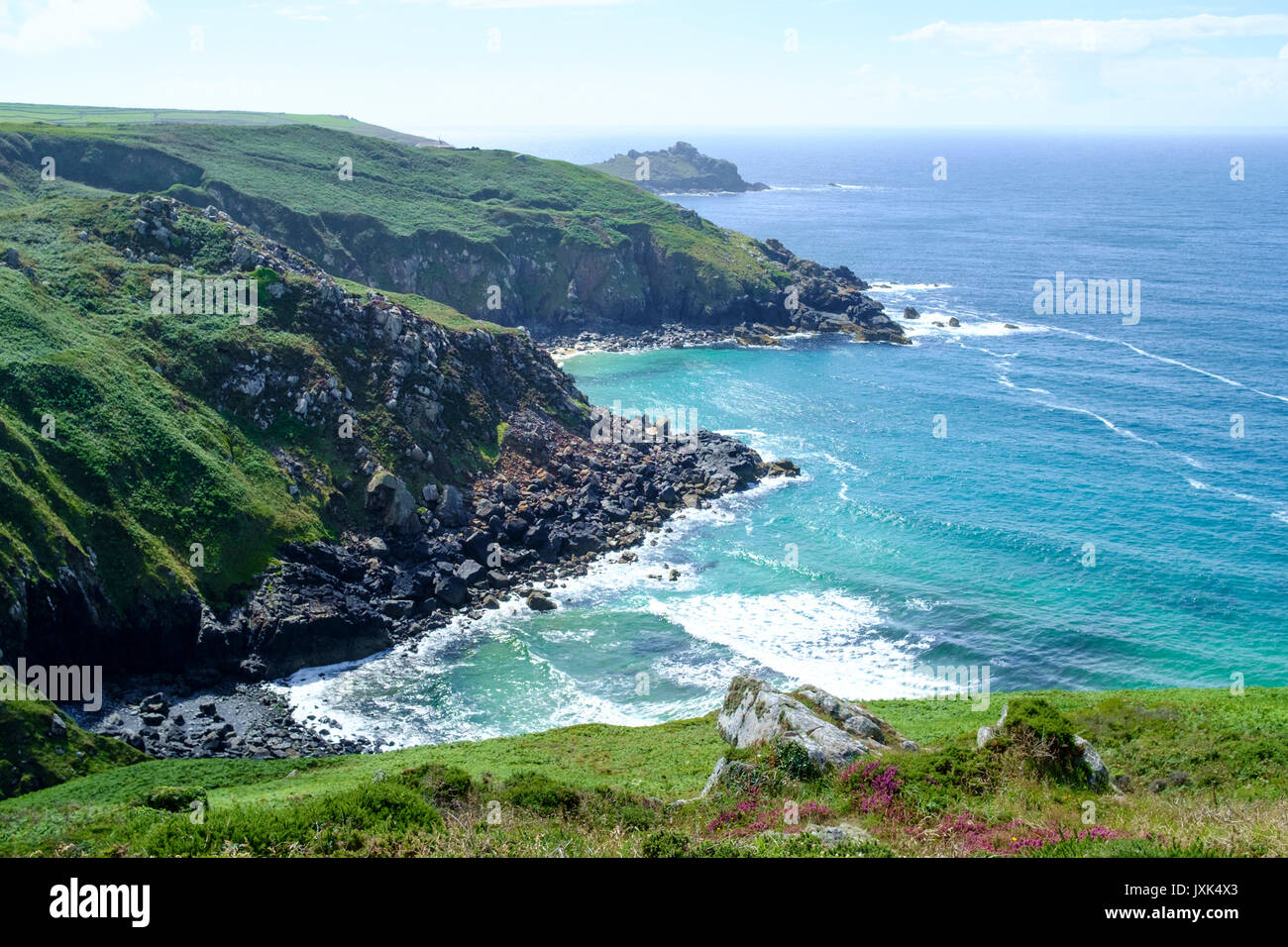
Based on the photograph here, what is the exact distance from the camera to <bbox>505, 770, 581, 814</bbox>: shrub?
1144 inches

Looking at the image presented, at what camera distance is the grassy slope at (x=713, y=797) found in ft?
73.4

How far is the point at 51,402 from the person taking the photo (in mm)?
56938

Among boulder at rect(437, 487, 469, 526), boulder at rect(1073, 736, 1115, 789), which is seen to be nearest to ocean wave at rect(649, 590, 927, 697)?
boulder at rect(437, 487, 469, 526)

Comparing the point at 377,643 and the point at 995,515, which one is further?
the point at 995,515

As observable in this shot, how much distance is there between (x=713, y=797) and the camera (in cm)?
2964

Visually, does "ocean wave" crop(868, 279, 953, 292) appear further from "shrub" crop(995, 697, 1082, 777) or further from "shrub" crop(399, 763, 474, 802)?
"shrub" crop(399, 763, 474, 802)

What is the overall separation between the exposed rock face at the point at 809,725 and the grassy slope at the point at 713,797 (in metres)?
1.61

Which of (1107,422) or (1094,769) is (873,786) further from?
(1107,422)

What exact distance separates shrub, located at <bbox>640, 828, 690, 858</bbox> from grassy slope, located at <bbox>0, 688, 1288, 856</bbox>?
29 centimetres

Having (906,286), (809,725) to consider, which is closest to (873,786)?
(809,725)

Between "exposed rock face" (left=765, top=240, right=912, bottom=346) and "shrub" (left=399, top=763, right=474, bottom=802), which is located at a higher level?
"exposed rock face" (left=765, top=240, right=912, bottom=346)
